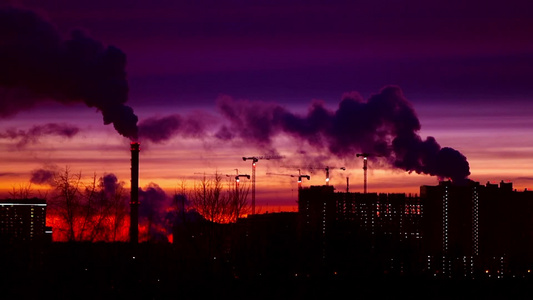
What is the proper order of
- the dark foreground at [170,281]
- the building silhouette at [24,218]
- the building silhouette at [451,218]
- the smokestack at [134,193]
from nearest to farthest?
the dark foreground at [170,281]
the building silhouette at [24,218]
the smokestack at [134,193]
the building silhouette at [451,218]

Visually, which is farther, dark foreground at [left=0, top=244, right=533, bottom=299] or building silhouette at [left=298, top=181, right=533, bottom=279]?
building silhouette at [left=298, top=181, right=533, bottom=279]

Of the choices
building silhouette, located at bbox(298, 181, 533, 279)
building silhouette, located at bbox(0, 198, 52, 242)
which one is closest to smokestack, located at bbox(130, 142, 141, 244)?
building silhouette, located at bbox(0, 198, 52, 242)

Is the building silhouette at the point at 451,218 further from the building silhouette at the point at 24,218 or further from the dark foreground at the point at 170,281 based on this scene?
the dark foreground at the point at 170,281

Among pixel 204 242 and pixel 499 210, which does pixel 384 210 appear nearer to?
pixel 499 210

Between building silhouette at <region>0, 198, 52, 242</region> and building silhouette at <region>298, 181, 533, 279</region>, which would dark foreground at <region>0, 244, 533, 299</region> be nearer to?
building silhouette at <region>0, 198, 52, 242</region>

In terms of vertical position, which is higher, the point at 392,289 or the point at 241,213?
the point at 241,213

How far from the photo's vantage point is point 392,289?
20.8 metres

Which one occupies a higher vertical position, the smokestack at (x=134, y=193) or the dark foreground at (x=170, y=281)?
the smokestack at (x=134, y=193)

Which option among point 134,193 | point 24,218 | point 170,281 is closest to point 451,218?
point 134,193

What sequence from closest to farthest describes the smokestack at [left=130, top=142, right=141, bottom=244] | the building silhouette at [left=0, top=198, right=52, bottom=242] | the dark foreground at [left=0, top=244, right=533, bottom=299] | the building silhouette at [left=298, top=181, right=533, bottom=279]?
the dark foreground at [left=0, top=244, right=533, bottom=299], the building silhouette at [left=0, top=198, right=52, bottom=242], the smokestack at [left=130, top=142, right=141, bottom=244], the building silhouette at [left=298, top=181, right=533, bottom=279]

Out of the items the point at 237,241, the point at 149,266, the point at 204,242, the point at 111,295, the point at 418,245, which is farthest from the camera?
the point at 418,245

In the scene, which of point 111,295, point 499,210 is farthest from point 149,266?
point 499,210

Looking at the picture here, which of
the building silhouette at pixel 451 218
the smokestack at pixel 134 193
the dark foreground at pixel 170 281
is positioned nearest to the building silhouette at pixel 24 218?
the dark foreground at pixel 170 281

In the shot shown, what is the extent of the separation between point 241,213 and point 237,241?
925 millimetres
